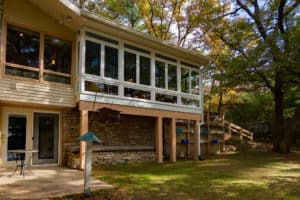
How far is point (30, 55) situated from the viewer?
9.79m

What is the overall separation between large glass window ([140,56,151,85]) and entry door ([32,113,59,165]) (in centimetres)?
368

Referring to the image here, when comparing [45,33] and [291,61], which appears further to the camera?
[291,61]

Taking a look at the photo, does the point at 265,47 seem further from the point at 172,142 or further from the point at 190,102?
the point at 172,142

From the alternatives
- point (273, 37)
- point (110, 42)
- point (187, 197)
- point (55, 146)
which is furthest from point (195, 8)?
point (187, 197)

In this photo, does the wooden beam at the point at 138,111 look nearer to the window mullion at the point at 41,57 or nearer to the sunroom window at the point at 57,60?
the sunroom window at the point at 57,60

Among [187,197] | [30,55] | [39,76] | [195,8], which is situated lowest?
[187,197]

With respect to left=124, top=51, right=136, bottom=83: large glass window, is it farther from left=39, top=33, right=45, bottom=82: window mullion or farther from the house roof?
left=39, top=33, right=45, bottom=82: window mullion

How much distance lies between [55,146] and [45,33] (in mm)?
4055

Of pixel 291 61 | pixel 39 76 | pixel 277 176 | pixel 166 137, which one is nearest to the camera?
pixel 277 176

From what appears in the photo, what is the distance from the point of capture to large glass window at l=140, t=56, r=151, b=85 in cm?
1202

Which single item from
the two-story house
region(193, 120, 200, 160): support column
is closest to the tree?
region(193, 120, 200, 160): support column

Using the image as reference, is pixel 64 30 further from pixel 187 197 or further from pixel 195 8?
pixel 195 8

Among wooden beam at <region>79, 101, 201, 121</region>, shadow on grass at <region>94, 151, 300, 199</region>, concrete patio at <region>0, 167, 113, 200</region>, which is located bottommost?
shadow on grass at <region>94, 151, 300, 199</region>

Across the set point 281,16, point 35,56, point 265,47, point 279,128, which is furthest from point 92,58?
point 279,128
